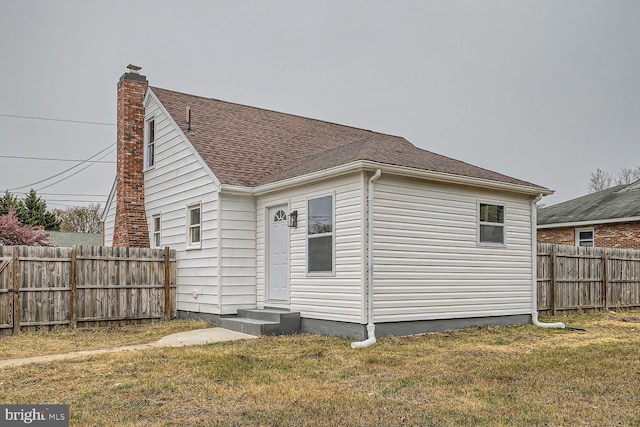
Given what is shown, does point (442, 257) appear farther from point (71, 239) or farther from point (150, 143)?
point (71, 239)

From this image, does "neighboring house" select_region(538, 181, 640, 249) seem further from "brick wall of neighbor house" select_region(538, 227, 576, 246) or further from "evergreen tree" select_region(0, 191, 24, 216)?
"evergreen tree" select_region(0, 191, 24, 216)

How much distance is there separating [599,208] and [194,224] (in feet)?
52.5

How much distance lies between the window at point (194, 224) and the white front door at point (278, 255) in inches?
77.3

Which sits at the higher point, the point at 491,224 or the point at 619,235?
the point at 491,224

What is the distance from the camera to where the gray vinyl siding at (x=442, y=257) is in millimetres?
10086

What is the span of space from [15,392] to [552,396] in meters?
5.84

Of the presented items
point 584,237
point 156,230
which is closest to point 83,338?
point 156,230

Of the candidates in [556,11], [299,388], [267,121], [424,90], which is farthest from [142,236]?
[424,90]

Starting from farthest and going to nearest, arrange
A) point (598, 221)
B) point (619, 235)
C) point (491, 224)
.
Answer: point (598, 221)
point (619, 235)
point (491, 224)

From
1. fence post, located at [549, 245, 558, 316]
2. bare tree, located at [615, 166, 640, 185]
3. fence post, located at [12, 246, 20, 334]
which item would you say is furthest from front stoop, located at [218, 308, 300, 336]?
bare tree, located at [615, 166, 640, 185]

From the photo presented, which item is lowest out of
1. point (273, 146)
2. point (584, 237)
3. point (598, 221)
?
point (584, 237)

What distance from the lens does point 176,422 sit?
16.8 feet

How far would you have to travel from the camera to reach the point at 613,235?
20172 mm

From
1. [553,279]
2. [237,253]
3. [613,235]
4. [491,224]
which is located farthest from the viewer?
[613,235]
